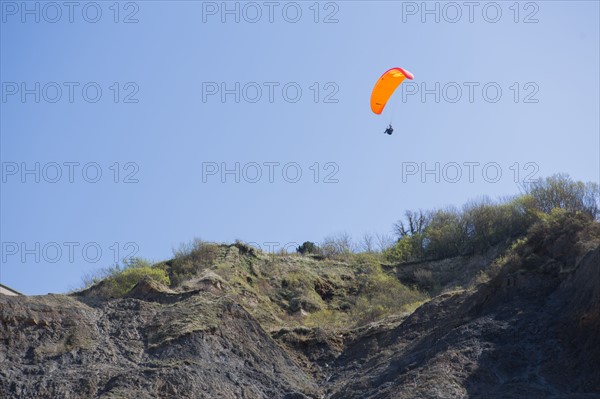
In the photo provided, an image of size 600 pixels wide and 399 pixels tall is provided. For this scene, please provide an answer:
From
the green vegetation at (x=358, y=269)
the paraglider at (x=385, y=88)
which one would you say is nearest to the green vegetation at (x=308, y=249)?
the green vegetation at (x=358, y=269)

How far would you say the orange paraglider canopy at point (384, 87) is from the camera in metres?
32.9

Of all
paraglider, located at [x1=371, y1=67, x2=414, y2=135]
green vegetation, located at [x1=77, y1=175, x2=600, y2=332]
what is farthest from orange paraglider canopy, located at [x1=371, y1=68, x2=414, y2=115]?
green vegetation, located at [x1=77, y1=175, x2=600, y2=332]

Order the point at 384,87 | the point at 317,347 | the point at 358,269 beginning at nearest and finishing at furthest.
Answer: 1. the point at 317,347
2. the point at 384,87
3. the point at 358,269

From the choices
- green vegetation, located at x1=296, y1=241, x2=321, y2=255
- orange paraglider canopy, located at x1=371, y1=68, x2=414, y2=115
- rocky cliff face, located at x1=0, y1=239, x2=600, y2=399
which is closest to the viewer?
rocky cliff face, located at x1=0, y1=239, x2=600, y2=399

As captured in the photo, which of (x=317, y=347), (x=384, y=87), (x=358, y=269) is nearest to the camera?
(x=317, y=347)

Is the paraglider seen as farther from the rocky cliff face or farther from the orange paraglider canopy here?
the rocky cliff face

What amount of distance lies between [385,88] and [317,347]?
31.2 feet

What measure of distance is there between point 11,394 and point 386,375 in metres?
9.71

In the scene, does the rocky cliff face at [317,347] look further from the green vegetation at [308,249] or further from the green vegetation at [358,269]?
the green vegetation at [308,249]

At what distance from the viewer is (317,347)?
30.3 m

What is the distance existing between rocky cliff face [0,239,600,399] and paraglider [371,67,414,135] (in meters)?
7.28

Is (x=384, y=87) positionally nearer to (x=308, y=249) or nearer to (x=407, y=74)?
(x=407, y=74)

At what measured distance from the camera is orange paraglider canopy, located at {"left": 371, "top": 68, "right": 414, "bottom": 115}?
3294cm

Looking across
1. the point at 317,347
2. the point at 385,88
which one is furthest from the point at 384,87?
the point at 317,347
